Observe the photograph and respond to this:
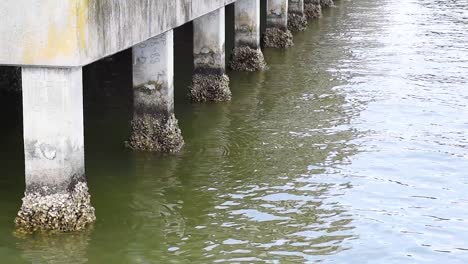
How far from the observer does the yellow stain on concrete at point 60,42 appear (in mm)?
9906

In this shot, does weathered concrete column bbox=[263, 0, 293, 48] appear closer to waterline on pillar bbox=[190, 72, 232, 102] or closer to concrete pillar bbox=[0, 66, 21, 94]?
waterline on pillar bbox=[190, 72, 232, 102]

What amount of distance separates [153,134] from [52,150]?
4.01 m

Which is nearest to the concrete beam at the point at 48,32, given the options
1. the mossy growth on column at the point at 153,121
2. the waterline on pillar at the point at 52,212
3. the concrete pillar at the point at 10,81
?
the waterline on pillar at the point at 52,212

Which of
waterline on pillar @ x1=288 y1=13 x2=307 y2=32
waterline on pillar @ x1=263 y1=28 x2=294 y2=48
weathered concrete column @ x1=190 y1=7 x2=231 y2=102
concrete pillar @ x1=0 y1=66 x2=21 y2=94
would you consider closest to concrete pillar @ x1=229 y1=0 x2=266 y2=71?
weathered concrete column @ x1=190 y1=7 x2=231 y2=102

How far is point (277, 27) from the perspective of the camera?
81.5 feet

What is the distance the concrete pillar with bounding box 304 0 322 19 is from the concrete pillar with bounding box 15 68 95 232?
2165cm

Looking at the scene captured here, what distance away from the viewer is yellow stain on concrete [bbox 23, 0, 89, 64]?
32.5ft

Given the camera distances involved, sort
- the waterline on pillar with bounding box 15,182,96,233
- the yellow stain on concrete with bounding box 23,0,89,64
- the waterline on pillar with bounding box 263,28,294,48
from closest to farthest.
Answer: the yellow stain on concrete with bounding box 23,0,89,64 → the waterline on pillar with bounding box 15,182,96,233 → the waterline on pillar with bounding box 263,28,294,48

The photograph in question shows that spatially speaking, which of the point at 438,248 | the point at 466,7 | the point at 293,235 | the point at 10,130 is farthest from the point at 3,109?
the point at 466,7

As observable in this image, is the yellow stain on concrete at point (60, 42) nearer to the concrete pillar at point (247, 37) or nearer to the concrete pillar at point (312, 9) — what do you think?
the concrete pillar at point (247, 37)

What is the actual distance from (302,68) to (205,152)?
8.13 m

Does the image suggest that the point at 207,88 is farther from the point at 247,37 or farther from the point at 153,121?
the point at 153,121

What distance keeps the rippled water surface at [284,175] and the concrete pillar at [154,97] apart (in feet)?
1.07

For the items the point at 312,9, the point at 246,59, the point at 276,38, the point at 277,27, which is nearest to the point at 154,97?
the point at 246,59
